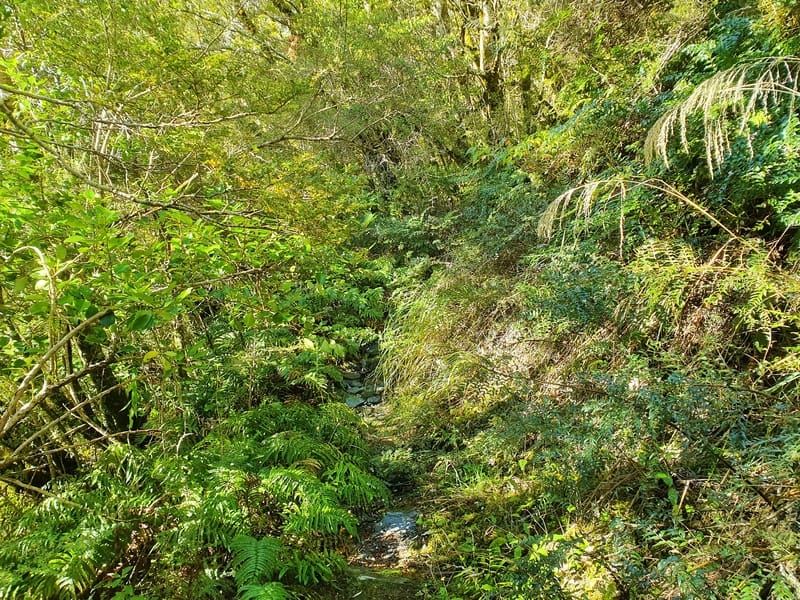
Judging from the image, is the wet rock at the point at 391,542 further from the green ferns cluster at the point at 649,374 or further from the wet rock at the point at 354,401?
the wet rock at the point at 354,401

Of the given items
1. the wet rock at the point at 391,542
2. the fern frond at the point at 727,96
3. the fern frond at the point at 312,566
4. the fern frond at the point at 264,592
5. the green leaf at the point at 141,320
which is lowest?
the wet rock at the point at 391,542

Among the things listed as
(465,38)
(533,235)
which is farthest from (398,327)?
(465,38)

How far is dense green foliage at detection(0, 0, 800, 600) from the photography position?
5.92 feet

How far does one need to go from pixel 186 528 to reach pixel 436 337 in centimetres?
247

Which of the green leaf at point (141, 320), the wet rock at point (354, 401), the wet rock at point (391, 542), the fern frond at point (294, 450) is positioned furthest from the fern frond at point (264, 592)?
the wet rock at point (354, 401)

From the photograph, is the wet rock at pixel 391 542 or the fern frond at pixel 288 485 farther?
the wet rock at pixel 391 542

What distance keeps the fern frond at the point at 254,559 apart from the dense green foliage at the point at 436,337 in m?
0.02

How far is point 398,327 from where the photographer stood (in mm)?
4758

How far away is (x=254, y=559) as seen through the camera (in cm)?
222

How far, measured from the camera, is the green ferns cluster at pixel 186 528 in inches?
84.7

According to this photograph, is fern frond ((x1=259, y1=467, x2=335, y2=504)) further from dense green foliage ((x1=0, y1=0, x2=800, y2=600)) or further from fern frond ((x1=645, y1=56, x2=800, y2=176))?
fern frond ((x1=645, y1=56, x2=800, y2=176))

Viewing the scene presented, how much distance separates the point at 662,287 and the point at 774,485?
113 cm

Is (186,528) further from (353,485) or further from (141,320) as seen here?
(141,320)

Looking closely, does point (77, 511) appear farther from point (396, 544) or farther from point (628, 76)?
point (628, 76)
